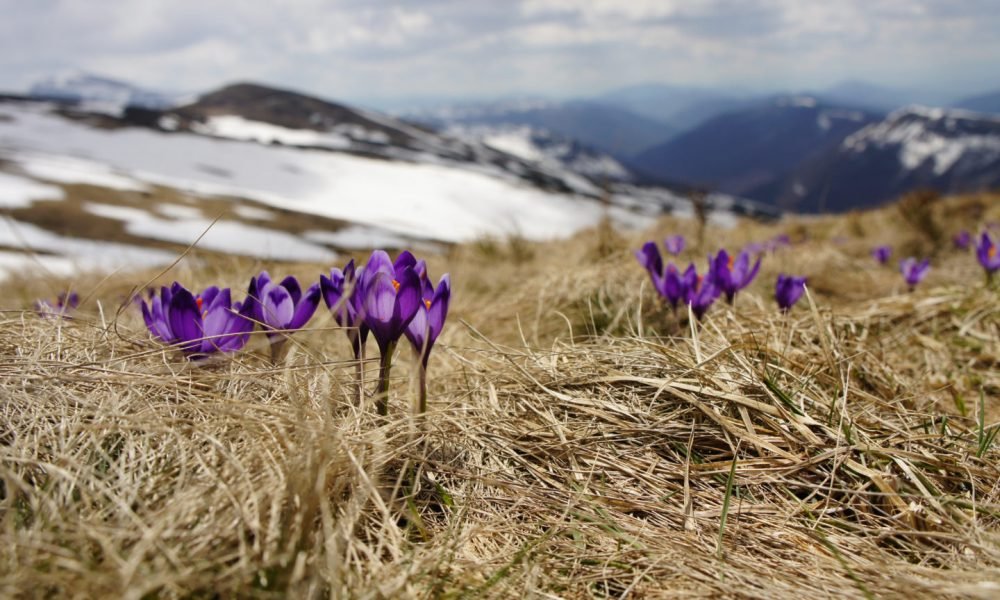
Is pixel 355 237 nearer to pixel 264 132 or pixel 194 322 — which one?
pixel 194 322

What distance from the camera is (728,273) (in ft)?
8.68

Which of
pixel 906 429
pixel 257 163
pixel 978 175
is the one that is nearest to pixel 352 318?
pixel 906 429

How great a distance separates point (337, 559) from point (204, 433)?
399 mm

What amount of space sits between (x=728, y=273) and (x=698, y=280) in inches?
7.4

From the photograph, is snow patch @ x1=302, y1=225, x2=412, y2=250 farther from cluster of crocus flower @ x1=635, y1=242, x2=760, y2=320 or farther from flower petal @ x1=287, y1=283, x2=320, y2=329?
flower petal @ x1=287, y1=283, x2=320, y2=329

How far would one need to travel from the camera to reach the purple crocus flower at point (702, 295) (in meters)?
2.46

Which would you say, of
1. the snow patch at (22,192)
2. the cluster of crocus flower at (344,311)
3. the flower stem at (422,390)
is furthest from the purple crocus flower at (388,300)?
the snow patch at (22,192)

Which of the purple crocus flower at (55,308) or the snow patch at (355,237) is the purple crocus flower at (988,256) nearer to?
the purple crocus flower at (55,308)

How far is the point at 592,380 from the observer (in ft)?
5.73

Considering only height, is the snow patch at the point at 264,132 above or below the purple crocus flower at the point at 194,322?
above

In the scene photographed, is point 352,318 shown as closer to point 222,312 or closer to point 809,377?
point 222,312

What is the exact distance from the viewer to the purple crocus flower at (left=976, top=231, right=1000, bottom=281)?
3443 millimetres

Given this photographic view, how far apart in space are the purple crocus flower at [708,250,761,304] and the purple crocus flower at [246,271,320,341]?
A: 160 centimetres

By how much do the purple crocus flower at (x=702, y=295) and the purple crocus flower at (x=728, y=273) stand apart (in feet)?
0.17
